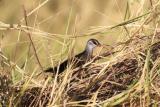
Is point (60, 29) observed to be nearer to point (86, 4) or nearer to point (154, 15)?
point (86, 4)

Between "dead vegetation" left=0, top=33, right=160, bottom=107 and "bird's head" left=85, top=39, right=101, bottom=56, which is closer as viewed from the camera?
"dead vegetation" left=0, top=33, right=160, bottom=107

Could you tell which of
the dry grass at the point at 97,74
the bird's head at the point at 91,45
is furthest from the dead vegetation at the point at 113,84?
the bird's head at the point at 91,45

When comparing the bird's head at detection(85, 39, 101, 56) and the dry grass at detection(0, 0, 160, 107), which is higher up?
the bird's head at detection(85, 39, 101, 56)

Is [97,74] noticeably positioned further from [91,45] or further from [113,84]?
[91,45]

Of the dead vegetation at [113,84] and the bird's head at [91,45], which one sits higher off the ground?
the bird's head at [91,45]

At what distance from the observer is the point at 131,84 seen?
4.14m

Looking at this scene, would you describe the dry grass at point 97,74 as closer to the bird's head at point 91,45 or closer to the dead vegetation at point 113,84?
the dead vegetation at point 113,84

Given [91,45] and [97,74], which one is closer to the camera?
[97,74]

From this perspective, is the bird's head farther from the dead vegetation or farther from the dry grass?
the dead vegetation

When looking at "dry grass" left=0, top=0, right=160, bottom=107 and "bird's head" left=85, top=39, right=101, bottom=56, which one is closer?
Result: "dry grass" left=0, top=0, right=160, bottom=107

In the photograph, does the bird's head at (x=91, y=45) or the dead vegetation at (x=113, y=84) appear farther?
the bird's head at (x=91, y=45)

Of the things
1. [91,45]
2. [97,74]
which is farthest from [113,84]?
[91,45]

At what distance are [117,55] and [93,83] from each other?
0.26m

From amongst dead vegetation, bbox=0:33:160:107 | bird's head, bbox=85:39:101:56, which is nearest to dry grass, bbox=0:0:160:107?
dead vegetation, bbox=0:33:160:107
